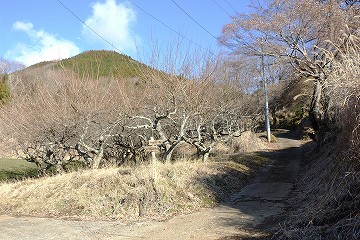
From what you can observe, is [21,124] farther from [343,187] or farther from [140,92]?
[343,187]

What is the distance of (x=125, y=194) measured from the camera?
10.8 metres

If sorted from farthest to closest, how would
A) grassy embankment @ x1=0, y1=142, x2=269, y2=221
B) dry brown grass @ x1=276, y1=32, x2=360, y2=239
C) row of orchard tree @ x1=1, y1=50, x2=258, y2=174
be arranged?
row of orchard tree @ x1=1, y1=50, x2=258, y2=174 < grassy embankment @ x1=0, y1=142, x2=269, y2=221 < dry brown grass @ x1=276, y1=32, x2=360, y2=239

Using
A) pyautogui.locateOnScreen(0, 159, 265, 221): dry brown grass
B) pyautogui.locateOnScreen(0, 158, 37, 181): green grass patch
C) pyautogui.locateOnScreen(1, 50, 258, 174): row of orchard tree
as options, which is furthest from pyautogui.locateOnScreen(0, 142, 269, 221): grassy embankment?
pyautogui.locateOnScreen(0, 158, 37, 181): green grass patch

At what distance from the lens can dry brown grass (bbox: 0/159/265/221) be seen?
406 inches

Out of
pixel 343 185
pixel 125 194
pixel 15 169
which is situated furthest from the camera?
pixel 15 169

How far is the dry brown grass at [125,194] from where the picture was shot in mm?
10320

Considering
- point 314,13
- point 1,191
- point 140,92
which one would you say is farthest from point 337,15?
point 1,191

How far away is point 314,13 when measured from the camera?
17344 mm

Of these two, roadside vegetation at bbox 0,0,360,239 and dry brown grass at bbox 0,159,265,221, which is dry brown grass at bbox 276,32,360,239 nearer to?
roadside vegetation at bbox 0,0,360,239

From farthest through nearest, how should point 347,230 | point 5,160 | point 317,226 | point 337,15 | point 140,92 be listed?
point 5,160
point 140,92
point 337,15
point 317,226
point 347,230

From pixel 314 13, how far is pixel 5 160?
26542 millimetres

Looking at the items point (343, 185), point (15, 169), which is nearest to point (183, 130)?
point (343, 185)

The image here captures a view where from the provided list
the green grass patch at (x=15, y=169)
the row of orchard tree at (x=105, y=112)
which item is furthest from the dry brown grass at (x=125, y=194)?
the green grass patch at (x=15, y=169)

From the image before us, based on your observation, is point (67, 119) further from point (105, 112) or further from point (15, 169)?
point (15, 169)
